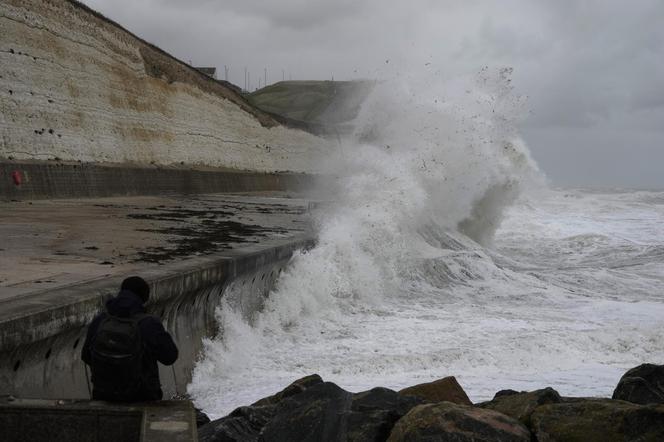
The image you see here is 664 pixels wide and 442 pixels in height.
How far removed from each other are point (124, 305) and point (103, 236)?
19.5ft

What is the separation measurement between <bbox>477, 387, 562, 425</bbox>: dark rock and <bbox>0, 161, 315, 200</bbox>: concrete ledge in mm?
11215

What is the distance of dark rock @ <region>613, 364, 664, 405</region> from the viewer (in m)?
5.36

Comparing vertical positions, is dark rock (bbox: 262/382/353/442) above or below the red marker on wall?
below

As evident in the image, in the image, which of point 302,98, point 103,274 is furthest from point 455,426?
point 302,98

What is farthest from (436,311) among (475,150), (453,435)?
(475,150)

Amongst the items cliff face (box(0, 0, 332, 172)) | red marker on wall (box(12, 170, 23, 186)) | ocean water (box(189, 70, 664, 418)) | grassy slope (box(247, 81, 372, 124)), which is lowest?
ocean water (box(189, 70, 664, 418))

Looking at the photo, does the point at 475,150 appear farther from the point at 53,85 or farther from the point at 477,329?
the point at 477,329

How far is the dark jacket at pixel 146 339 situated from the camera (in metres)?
3.74

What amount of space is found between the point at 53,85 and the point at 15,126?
2.74 meters

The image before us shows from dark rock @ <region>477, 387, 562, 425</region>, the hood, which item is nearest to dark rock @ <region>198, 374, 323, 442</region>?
the hood

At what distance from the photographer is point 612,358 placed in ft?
26.9

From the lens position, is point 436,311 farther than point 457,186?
No

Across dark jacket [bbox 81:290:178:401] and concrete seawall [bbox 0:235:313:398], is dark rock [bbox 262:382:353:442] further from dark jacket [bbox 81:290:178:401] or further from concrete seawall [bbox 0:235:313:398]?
concrete seawall [bbox 0:235:313:398]

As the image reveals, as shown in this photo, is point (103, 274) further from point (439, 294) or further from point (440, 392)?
point (439, 294)
